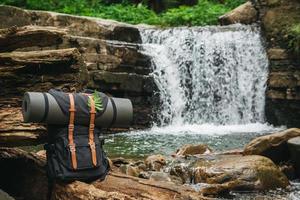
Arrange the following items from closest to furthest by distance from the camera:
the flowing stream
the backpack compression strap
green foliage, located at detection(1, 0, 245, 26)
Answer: the backpack compression strap, the flowing stream, green foliage, located at detection(1, 0, 245, 26)

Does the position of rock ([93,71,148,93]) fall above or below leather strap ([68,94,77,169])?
below

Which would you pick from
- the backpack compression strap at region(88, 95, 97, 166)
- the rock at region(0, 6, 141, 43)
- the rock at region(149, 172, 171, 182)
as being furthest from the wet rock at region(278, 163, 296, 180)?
the rock at region(0, 6, 141, 43)

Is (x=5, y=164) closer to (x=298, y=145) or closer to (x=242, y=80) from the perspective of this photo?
(x=298, y=145)

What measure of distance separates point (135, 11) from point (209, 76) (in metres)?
8.51

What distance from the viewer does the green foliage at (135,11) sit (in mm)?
21828

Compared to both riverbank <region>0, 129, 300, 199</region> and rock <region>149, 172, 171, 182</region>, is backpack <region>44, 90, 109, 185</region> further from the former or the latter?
rock <region>149, 172, 171, 182</region>

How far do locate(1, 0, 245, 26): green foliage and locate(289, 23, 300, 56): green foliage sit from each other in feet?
21.8

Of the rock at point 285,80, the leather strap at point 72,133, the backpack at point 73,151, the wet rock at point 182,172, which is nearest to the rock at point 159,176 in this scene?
the wet rock at point 182,172

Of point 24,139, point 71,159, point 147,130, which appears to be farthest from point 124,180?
point 147,130

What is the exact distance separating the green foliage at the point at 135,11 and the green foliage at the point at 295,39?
6.66 m

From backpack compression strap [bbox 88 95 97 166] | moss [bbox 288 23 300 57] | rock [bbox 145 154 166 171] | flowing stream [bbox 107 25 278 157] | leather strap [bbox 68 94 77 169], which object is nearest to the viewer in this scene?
leather strap [bbox 68 94 77 169]

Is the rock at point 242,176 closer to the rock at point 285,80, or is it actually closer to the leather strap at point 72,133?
the leather strap at point 72,133

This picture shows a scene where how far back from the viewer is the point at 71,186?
4.62m

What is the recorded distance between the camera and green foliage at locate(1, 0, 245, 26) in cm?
2183
